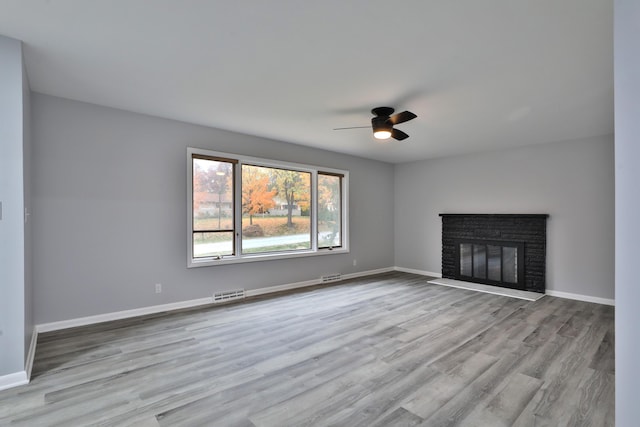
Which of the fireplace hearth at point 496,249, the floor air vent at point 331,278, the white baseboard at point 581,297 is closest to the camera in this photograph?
the white baseboard at point 581,297

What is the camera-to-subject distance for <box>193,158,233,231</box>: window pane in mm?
4609

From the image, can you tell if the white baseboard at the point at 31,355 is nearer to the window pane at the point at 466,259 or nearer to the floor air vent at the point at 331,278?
the floor air vent at the point at 331,278

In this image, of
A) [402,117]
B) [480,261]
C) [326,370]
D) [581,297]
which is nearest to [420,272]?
[480,261]

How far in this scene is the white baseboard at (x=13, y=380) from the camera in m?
2.42

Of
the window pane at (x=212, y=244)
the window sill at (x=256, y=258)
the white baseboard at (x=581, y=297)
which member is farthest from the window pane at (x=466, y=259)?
the window pane at (x=212, y=244)

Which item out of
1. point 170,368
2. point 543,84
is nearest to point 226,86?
point 170,368

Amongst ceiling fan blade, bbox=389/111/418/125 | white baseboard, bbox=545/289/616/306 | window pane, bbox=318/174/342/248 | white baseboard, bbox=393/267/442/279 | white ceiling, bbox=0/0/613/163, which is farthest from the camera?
white baseboard, bbox=393/267/442/279

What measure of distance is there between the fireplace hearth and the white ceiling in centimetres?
199

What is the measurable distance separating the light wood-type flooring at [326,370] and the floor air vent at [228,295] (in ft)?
1.23

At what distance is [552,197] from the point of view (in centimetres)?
539

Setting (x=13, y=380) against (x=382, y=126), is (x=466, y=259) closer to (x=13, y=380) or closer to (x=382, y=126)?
(x=382, y=126)

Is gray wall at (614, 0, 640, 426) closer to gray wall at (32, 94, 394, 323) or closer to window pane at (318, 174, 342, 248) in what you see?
gray wall at (32, 94, 394, 323)

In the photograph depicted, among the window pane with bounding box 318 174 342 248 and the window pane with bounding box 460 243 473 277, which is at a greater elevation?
the window pane with bounding box 318 174 342 248

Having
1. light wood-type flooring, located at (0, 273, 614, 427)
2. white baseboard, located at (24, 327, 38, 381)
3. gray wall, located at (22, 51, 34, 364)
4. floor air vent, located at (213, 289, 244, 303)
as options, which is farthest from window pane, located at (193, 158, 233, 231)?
white baseboard, located at (24, 327, 38, 381)
